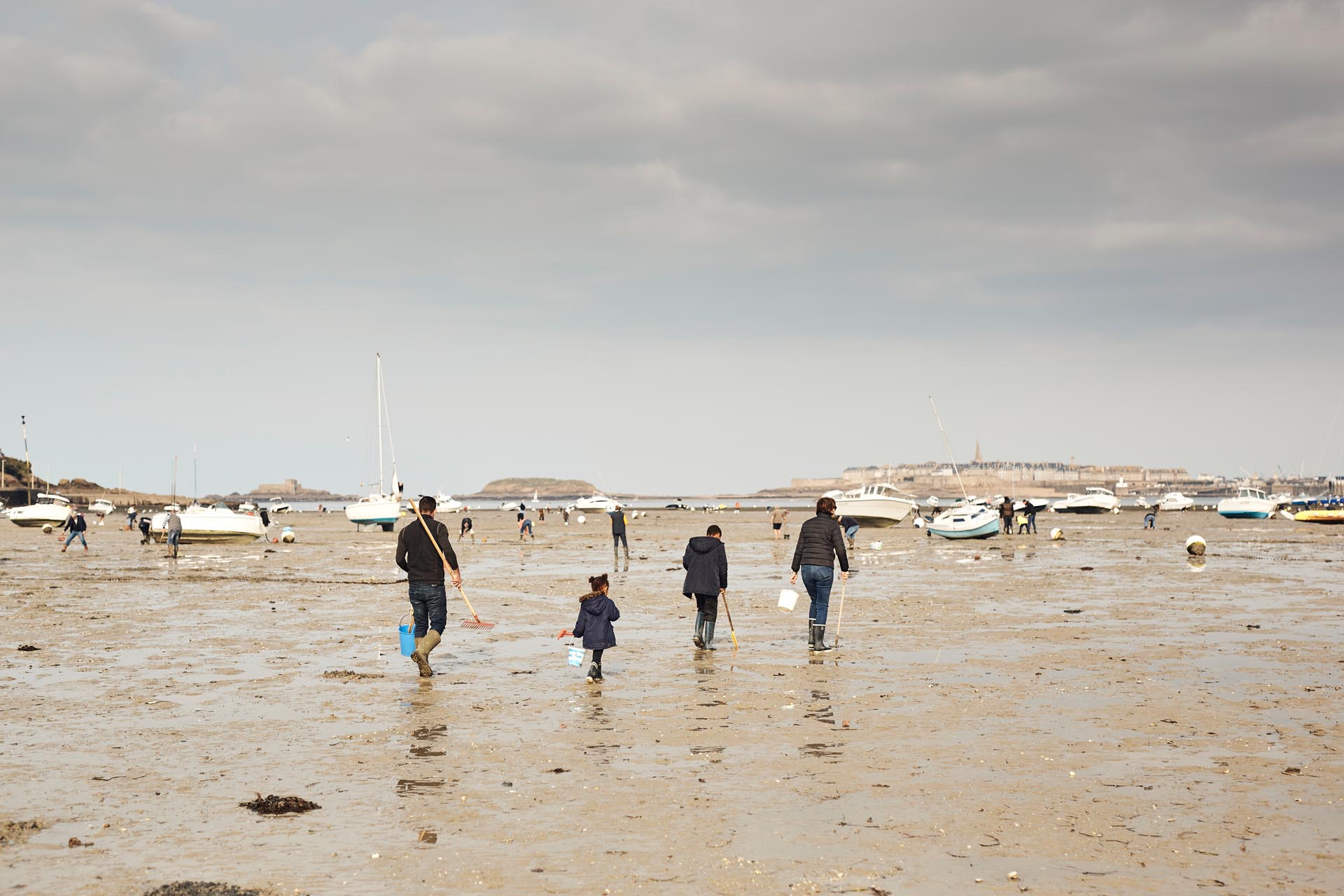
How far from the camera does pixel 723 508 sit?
5595 inches

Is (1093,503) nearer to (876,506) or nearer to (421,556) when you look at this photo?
(876,506)

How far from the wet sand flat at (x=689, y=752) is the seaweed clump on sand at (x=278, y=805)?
0.36ft

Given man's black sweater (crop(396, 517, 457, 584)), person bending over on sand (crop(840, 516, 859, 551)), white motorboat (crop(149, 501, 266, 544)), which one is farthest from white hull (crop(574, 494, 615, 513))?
man's black sweater (crop(396, 517, 457, 584))

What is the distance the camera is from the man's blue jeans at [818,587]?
1638 centimetres

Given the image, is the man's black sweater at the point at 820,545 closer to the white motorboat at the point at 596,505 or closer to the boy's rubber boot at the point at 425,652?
the boy's rubber boot at the point at 425,652

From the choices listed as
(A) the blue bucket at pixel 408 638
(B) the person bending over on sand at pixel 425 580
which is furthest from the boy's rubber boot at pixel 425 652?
(A) the blue bucket at pixel 408 638

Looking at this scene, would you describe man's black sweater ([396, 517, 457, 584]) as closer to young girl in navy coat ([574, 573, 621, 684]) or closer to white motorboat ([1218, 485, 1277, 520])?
young girl in navy coat ([574, 573, 621, 684])

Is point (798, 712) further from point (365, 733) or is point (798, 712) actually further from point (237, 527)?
point (237, 527)

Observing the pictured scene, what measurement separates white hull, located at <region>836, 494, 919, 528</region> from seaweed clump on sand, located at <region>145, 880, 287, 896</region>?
53.5 m

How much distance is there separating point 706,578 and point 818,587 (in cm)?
165

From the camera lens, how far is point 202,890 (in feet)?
21.3

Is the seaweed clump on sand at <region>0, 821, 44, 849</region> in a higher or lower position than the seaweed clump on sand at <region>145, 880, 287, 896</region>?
higher

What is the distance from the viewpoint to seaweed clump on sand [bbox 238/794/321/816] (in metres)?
8.20

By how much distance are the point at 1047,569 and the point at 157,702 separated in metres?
26.1
